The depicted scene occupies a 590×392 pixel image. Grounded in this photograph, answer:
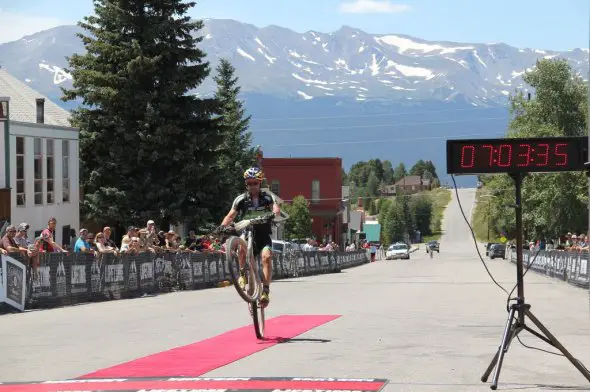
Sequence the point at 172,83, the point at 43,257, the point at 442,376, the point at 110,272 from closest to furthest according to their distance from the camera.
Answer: the point at 442,376 < the point at 43,257 < the point at 110,272 < the point at 172,83

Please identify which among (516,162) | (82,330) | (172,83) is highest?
(172,83)

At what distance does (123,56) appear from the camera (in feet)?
159

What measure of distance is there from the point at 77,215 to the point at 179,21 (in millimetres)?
11921

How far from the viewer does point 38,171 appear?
168 feet

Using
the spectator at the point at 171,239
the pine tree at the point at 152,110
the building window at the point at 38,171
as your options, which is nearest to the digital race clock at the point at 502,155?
the spectator at the point at 171,239

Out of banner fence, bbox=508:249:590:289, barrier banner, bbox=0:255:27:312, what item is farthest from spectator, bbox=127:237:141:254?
banner fence, bbox=508:249:590:289

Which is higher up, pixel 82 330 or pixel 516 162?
pixel 516 162

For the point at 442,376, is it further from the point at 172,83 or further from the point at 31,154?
the point at 31,154

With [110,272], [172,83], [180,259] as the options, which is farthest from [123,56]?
[110,272]

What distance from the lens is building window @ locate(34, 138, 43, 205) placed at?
50.9m

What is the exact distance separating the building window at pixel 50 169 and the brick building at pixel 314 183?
222 ft

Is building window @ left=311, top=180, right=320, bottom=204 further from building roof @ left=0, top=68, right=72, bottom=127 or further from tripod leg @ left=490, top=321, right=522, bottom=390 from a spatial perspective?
tripod leg @ left=490, top=321, right=522, bottom=390

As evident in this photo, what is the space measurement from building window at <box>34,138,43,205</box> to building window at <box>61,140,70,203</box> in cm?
109

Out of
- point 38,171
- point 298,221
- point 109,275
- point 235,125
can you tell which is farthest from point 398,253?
point 109,275
